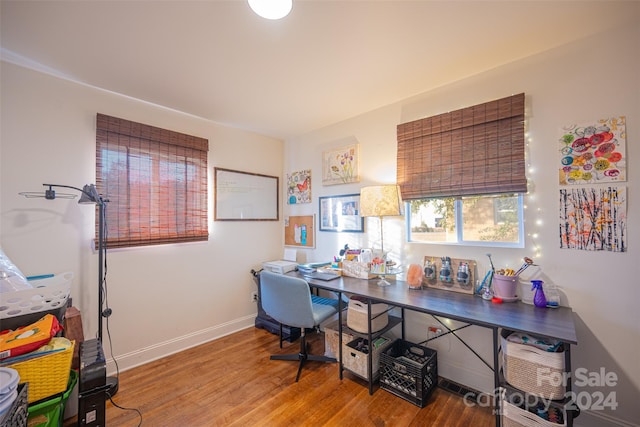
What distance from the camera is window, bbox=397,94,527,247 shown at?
184 cm

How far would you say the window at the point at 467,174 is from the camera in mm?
1838

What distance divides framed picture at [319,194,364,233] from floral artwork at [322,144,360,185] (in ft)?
0.62

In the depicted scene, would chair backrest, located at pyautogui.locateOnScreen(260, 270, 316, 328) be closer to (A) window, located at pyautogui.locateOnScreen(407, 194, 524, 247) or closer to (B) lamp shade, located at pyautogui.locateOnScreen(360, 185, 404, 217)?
(B) lamp shade, located at pyautogui.locateOnScreen(360, 185, 404, 217)

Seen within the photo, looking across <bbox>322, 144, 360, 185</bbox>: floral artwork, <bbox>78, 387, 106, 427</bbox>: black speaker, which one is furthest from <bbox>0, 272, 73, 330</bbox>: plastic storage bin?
<bbox>322, 144, 360, 185</bbox>: floral artwork

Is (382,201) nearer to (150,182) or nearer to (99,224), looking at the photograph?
(150,182)

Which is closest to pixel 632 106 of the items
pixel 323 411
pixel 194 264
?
pixel 323 411

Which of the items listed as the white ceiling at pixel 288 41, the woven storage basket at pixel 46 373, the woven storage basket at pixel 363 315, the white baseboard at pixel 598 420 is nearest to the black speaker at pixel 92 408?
the woven storage basket at pixel 46 373

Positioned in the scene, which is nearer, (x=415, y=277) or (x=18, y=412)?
(x=18, y=412)

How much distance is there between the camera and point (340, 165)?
287 cm

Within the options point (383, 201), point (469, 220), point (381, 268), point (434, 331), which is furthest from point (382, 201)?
point (434, 331)

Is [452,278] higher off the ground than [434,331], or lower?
higher

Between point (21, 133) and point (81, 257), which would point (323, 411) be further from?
point (21, 133)

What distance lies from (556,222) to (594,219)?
17cm

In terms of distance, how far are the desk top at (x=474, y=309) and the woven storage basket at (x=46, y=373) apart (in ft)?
5.12
